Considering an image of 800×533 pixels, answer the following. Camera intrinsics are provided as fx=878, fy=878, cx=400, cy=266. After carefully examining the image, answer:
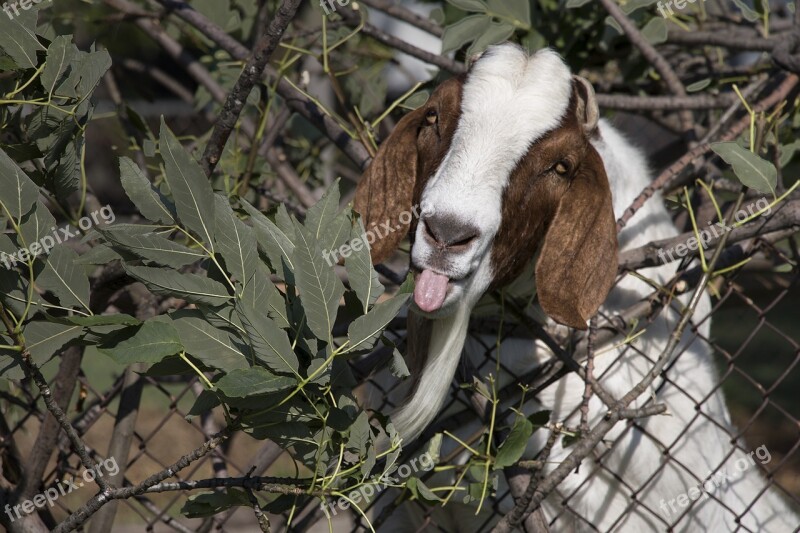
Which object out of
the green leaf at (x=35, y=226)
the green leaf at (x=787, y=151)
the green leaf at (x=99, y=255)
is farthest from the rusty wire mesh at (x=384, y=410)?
the green leaf at (x=35, y=226)

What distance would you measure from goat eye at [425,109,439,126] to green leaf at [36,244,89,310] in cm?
105

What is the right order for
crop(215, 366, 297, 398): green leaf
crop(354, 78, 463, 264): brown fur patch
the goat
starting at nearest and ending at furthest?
crop(215, 366, 297, 398): green leaf
the goat
crop(354, 78, 463, 264): brown fur patch

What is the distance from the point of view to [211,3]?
3.37m

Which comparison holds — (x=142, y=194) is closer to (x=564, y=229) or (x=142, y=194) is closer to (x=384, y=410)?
(x=564, y=229)

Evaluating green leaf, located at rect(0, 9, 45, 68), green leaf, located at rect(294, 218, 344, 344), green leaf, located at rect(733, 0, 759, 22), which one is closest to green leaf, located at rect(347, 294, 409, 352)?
green leaf, located at rect(294, 218, 344, 344)

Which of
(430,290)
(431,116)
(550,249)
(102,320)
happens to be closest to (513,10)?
(431,116)

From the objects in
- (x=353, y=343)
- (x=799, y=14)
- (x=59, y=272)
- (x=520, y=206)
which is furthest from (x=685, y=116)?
(x=59, y=272)

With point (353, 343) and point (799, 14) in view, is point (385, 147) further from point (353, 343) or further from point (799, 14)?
point (799, 14)

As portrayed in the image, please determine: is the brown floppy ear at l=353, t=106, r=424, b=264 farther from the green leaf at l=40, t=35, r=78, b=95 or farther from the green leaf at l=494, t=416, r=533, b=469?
the green leaf at l=40, t=35, r=78, b=95

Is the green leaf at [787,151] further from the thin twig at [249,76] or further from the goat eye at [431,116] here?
the thin twig at [249,76]

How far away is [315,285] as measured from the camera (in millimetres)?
1618

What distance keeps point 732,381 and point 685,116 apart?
5.22 meters

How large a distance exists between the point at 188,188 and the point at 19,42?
550 millimetres

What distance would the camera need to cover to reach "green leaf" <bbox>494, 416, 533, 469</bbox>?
78.5 inches
